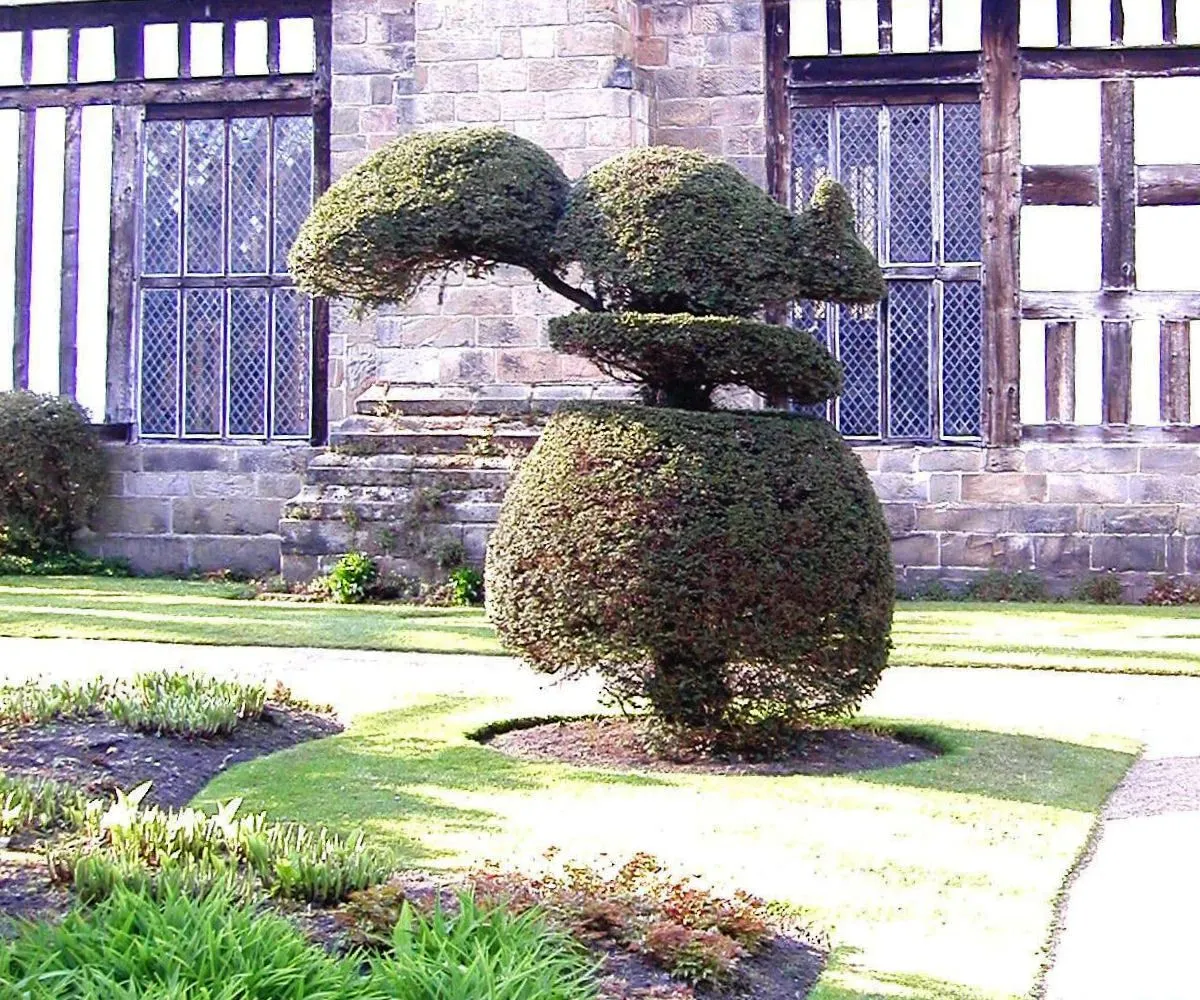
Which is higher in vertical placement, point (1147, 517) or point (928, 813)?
point (1147, 517)

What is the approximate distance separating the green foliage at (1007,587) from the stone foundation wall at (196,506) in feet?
21.2

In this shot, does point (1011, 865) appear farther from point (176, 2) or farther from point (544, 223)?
point (176, 2)

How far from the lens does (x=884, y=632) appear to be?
741 cm

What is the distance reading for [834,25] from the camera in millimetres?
16062

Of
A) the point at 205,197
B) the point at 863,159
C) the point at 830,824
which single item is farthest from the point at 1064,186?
the point at 830,824

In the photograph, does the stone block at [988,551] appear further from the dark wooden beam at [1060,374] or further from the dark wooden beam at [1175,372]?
the dark wooden beam at [1175,372]

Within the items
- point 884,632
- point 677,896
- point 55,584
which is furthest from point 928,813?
point 55,584

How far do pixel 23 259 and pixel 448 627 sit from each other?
8025 mm

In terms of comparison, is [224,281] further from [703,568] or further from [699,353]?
[703,568]

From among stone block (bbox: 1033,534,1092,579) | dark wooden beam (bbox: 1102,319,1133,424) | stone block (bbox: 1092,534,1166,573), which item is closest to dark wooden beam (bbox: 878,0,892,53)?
dark wooden beam (bbox: 1102,319,1133,424)

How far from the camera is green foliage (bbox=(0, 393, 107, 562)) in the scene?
16.3 metres

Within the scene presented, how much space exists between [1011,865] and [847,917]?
815mm

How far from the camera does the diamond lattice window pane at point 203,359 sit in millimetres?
17469

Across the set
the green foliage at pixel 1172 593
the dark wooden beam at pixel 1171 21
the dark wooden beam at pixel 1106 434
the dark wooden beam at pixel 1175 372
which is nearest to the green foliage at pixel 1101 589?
the green foliage at pixel 1172 593
